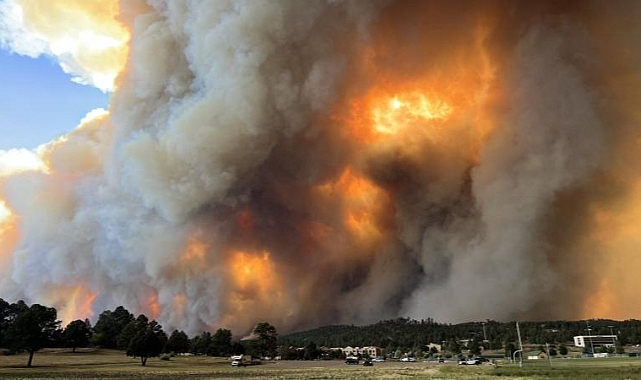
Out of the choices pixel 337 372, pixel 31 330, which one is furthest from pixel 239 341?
pixel 337 372

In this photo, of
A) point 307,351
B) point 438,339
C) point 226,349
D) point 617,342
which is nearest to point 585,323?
point 617,342

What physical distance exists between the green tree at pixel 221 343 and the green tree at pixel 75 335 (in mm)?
25243

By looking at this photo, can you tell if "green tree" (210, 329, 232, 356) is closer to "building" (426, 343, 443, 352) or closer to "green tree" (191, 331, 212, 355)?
"green tree" (191, 331, 212, 355)

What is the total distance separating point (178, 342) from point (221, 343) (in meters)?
9.54

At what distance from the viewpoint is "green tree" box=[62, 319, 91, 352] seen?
95.1m

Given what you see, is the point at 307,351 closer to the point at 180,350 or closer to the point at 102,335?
the point at 180,350

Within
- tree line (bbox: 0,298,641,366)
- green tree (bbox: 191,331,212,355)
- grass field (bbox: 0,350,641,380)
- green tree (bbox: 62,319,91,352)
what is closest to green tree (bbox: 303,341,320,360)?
tree line (bbox: 0,298,641,366)

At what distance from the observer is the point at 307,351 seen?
110 m

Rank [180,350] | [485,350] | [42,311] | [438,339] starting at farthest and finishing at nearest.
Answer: [438,339], [485,350], [180,350], [42,311]

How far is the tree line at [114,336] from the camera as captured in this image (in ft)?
221

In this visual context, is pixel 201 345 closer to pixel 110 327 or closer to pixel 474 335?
pixel 110 327

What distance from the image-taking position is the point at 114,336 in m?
112

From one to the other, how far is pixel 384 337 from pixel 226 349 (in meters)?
73.9

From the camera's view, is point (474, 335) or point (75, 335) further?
point (474, 335)
